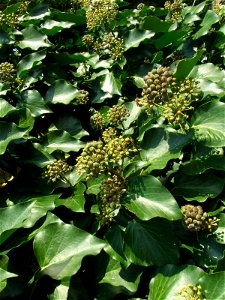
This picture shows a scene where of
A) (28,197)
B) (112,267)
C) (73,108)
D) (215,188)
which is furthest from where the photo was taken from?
(73,108)

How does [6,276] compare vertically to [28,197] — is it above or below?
above

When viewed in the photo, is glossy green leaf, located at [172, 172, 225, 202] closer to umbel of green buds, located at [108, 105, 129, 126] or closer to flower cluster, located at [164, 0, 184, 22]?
umbel of green buds, located at [108, 105, 129, 126]

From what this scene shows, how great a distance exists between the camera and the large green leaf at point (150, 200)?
2.20 metres

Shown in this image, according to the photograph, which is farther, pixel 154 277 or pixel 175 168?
pixel 175 168

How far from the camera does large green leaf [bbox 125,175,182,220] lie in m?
2.20

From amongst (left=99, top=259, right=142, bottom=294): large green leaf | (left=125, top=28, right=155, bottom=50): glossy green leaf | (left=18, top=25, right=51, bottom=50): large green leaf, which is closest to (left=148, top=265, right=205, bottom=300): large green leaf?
(left=99, top=259, right=142, bottom=294): large green leaf

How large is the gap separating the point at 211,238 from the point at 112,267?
626mm

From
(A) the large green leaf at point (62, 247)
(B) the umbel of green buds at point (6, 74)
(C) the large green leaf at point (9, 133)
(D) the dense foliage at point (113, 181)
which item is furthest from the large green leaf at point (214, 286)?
(B) the umbel of green buds at point (6, 74)

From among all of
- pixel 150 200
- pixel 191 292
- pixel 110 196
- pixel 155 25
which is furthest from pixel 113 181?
pixel 155 25

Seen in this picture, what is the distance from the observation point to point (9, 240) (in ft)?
7.75

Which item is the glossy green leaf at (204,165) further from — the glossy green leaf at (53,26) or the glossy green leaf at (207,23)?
the glossy green leaf at (53,26)

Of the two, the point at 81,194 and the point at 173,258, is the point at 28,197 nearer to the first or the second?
the point at 81,194

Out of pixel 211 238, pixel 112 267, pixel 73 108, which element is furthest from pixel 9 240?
pixel 73 108

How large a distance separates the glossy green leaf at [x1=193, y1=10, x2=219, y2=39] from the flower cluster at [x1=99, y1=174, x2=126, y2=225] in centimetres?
238
